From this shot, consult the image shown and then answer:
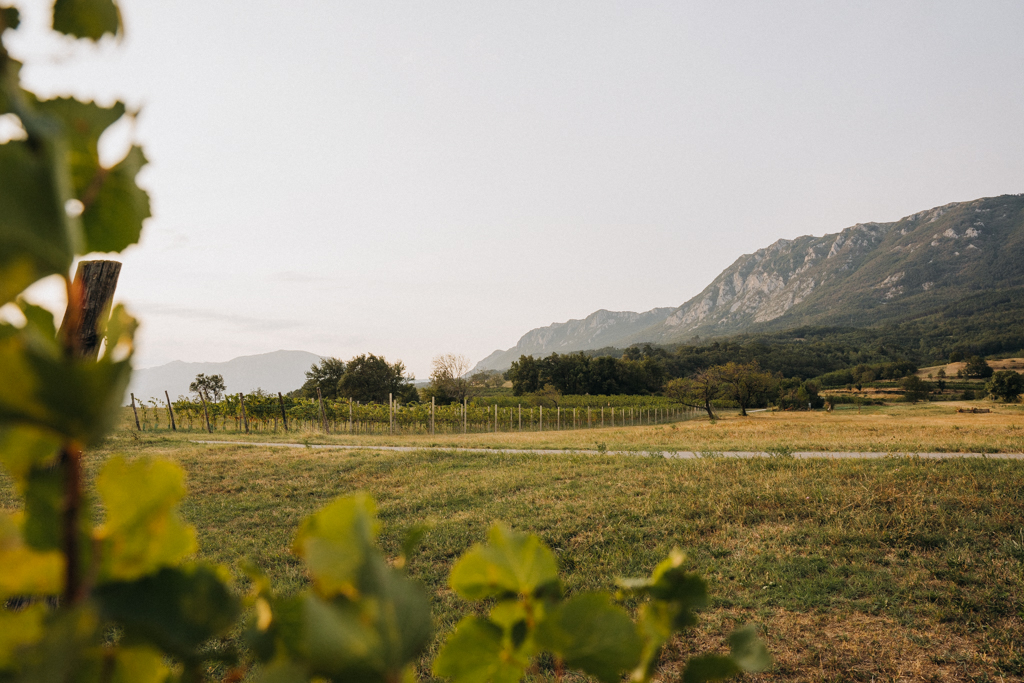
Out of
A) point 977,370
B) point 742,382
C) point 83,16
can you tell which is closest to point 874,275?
point 977,370

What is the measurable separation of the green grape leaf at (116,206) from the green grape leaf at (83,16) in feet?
0.81

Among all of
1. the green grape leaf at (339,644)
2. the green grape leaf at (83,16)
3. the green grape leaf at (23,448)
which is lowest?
the green grape leaf at (339,644)

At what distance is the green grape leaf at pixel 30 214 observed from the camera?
6.8 inches

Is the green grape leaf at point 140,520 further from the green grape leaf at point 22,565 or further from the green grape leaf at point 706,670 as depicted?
the green grape leaf at point 706,670

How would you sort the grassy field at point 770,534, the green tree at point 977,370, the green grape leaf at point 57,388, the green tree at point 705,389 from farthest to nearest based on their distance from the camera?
1. the green tree at point 977,370
2. the green tree at point 705,389
3. the grassy field at point 770,534
4. the green grape leaf at point 57,388

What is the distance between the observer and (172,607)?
0.22 metres

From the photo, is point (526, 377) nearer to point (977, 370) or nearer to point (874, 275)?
point (977, 370)

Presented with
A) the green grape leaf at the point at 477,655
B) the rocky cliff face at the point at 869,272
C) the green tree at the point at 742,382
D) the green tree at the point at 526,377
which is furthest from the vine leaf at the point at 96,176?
the rocky cliff face at the point at 869,272

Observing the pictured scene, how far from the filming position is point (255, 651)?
0.81 feet

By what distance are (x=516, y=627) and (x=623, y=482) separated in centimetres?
819

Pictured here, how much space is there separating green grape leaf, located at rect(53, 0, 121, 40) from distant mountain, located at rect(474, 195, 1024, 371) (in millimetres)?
109043

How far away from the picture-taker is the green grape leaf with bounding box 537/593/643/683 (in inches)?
12.7

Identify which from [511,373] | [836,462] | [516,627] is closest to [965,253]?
[511,373]

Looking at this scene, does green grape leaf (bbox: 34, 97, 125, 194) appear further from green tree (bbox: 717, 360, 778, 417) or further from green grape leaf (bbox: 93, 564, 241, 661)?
green tree (bbox: 717, 360, 778, 417)
